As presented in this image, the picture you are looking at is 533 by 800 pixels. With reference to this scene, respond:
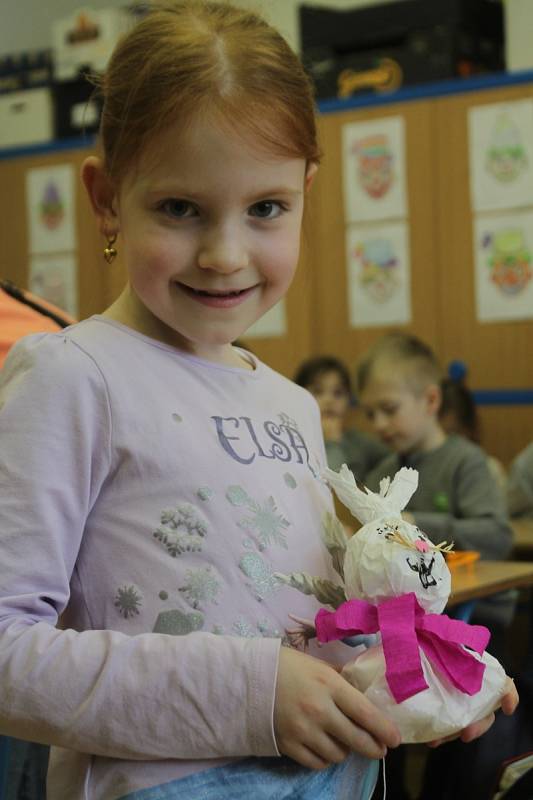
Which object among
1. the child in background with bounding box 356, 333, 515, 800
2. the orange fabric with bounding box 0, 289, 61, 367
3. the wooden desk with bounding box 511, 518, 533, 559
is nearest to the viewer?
the orange fabric with bounding box 0, 289, 61, 367

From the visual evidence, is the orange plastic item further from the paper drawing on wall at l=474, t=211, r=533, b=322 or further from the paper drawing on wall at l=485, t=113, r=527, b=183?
the paper drawing on wall at l=485, t=113, r=527, b=183

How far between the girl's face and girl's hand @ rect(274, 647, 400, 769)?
0.31 meters

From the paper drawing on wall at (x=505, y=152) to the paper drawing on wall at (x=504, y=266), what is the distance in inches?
6.1

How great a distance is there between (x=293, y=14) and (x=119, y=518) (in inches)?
166

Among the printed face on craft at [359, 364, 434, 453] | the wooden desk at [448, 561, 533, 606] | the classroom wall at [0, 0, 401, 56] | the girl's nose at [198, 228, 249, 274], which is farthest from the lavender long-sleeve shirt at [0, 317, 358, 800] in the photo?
the classroom wall at [0, 0, 401, 56]

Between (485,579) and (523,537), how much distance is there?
97cm

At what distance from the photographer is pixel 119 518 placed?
95 centimetres

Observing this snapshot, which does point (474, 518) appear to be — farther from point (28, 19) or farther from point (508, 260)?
point (28, 19)

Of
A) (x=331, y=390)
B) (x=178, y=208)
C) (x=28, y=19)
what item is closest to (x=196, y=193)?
(x=178, y=208)

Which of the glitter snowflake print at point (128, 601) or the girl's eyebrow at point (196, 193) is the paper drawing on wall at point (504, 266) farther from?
the glitter snowflake print at point (128, 601)

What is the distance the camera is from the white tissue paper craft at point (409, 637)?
2.92 ft

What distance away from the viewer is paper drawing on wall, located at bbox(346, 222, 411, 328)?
4664 mm

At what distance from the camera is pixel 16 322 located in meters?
1.64

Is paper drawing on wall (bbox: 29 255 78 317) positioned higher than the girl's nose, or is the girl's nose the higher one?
the girl's nose
